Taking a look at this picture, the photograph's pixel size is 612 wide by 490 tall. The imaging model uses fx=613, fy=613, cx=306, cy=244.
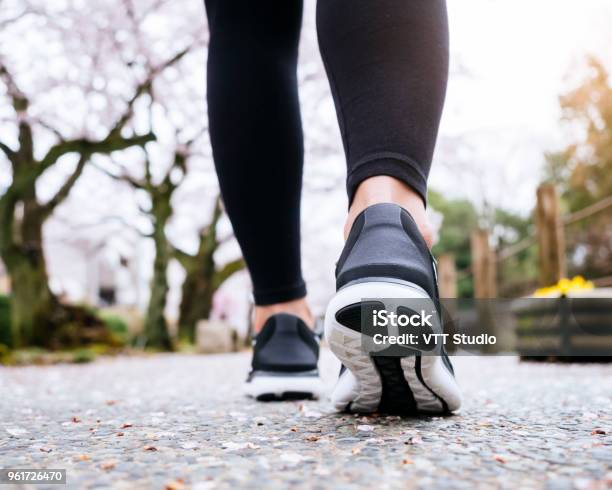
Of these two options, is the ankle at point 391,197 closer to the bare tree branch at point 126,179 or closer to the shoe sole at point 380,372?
the shoe sole at point 380,372

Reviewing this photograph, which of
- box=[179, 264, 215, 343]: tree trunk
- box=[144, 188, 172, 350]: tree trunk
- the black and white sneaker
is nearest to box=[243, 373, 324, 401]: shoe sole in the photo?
the black and white sneaker

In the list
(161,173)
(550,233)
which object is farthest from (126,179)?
(550,233)

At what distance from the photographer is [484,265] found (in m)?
5.94

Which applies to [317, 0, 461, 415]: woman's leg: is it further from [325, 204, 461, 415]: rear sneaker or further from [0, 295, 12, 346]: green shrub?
[0, 295, 12, 346]: green shrub

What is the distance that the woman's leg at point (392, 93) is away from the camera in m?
0.83

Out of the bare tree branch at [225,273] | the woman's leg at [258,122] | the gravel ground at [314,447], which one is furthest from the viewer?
the bare tree branch at [225,273]

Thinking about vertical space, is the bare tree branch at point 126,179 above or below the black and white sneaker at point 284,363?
above

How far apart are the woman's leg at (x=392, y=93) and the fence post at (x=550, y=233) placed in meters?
3.40

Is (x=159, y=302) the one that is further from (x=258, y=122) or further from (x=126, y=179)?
(x=258, y=122)

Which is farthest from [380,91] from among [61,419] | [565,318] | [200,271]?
[200,271]

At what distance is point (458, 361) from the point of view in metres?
3.40

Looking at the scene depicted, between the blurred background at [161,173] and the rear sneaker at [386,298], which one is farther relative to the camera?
the blurred background at [161,173]

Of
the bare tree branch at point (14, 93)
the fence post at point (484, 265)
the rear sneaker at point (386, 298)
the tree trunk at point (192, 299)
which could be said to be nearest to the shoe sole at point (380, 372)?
the rear sneaker at point (386, 298)

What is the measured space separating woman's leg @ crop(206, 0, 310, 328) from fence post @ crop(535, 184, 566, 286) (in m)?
3.23
